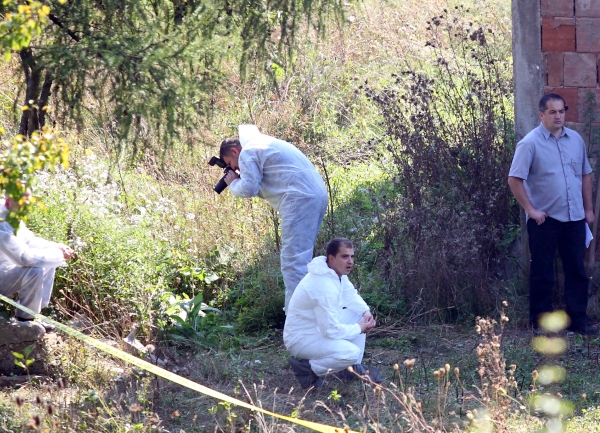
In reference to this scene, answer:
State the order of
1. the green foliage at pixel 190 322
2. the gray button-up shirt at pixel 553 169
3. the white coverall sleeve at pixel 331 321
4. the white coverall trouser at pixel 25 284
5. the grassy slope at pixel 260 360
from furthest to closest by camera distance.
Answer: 1. the green foliage at pixel 190 322
2. the gray button-up shirt at pixel 553 169
3. the white coverall trouser at pixel 25 284
4. the white coverall sleeve at pixel 331 321
5. the grassy slope at pixel 260 360

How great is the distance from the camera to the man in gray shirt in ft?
21.6

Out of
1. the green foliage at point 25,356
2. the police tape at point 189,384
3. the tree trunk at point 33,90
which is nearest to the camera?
the police tape at point 189,384

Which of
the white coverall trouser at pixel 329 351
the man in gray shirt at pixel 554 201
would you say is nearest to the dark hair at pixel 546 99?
the man in gray shirt at pixel 554 201

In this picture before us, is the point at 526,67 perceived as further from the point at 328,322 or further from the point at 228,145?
the point at 328,322

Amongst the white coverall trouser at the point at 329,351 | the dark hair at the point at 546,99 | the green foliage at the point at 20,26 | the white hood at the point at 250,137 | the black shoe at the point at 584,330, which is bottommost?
the black shoe at the point at 584,330

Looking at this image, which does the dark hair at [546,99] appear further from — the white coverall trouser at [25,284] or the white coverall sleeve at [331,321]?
the white coverall trouser at [25,284]

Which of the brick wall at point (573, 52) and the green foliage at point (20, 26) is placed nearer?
the green foliage at point (20, 26)

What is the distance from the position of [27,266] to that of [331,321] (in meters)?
2.26

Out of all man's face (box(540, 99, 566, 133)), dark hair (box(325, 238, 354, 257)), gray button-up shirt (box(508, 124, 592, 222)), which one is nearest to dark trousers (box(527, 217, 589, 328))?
gray button-up shirt (box(508, 124, 592, 222))

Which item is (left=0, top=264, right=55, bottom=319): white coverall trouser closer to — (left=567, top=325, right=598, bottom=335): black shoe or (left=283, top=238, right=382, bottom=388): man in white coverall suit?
(left=283, top=238, right=382, bottom=388): man in white coverall suit

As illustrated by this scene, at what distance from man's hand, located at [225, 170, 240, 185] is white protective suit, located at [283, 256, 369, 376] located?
138 centimetres

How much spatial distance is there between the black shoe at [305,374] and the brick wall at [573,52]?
3150 mm

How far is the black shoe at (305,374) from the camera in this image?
18.7ft

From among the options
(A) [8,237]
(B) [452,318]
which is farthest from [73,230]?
(B) [452,318]
